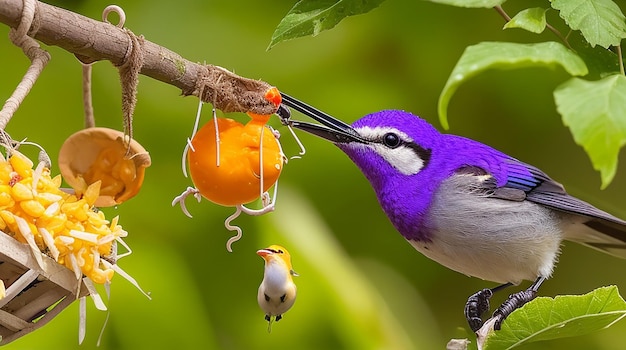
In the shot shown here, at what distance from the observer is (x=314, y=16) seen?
782 mm

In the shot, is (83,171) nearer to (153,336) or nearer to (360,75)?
(153,336)

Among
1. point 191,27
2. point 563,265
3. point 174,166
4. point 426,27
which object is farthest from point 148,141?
point 563,265

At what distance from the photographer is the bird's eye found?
0.91 metres

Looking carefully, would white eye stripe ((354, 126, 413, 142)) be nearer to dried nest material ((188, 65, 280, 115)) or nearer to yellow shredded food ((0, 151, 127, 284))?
dried nest material ((188, 65, 280, 115))

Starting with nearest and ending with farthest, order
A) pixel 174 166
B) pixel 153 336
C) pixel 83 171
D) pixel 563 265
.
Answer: pixel 83 171 → pixel 153 336 → pixel 174 166 → pixel 563 265

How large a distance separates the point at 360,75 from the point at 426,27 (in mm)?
190

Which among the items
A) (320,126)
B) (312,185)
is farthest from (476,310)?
(312,185)

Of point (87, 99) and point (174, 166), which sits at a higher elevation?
point (174, 166)

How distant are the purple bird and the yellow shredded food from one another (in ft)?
0.90

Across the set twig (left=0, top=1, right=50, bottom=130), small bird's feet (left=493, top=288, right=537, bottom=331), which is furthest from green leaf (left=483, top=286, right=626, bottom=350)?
twig (left=0, top=1, right=50, bottom=130)

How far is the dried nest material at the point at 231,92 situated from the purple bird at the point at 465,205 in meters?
0.12

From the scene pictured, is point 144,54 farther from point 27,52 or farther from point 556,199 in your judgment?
point 556,199

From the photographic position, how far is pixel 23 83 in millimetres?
710

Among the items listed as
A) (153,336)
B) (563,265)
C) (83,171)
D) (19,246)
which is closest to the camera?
(19,246)
